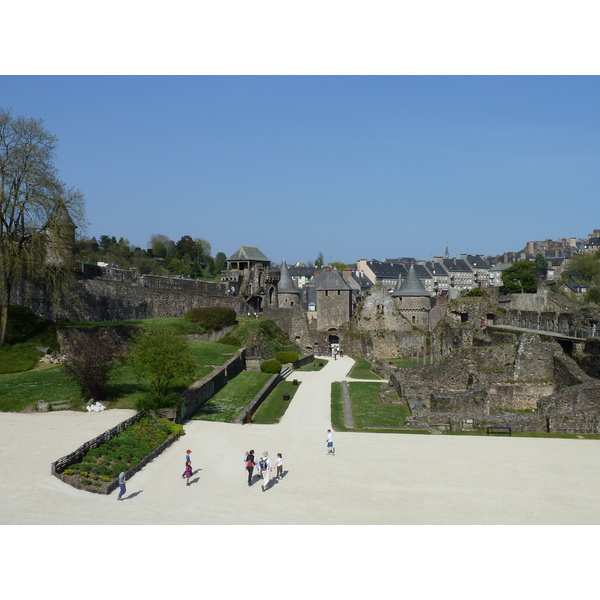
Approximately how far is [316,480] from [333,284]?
151 ft

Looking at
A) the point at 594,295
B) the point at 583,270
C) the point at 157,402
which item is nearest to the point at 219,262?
the point at 583,270

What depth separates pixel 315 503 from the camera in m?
16.8

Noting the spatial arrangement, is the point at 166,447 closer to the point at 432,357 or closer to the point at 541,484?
the point at 541,484

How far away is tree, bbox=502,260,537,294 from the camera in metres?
97.3

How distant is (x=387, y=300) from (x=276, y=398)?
2794 centimetres

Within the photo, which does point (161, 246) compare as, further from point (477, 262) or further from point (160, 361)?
point (160, 361)

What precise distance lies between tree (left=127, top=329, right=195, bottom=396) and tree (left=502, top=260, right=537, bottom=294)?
76512 millimetres

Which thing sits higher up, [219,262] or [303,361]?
[219,262]

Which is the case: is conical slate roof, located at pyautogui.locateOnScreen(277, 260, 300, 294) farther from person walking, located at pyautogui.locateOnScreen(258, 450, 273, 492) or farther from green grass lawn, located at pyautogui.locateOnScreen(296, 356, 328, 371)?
person walking, located at pyautogui.locateOnScreen(258, 450, 273, 492)

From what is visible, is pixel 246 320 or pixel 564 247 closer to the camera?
pixel 246 320

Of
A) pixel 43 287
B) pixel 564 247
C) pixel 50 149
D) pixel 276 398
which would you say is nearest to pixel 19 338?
pixel 43 287

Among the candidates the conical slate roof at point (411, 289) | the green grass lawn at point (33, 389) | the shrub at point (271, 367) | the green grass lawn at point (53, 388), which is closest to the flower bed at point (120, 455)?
the green grass lawn at point (53, 388)

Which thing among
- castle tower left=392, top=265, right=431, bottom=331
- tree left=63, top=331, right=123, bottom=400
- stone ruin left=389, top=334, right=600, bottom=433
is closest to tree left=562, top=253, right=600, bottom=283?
castle tower left=392, top=265, right=431, bottom=331

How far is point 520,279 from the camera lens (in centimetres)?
10194
